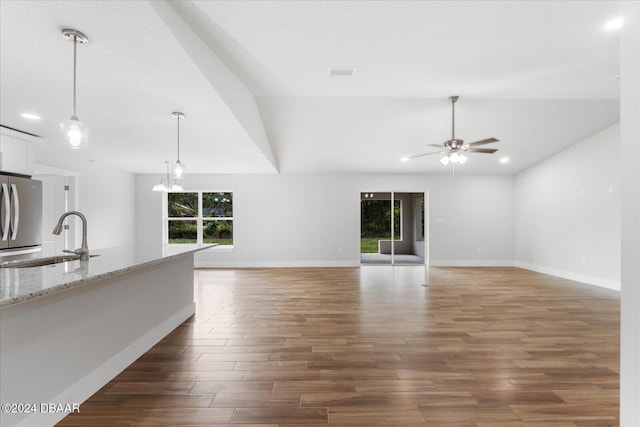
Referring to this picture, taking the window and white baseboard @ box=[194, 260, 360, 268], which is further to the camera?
the window

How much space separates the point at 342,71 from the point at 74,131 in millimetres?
2759

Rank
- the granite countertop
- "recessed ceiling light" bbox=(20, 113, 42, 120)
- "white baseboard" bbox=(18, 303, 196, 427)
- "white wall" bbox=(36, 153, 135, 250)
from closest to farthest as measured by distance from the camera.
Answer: the granite countertop
"white baseboard" bbox=(18, 303, 196, 427)
"recessed ceiling light" bbox=(20, 113, 42, 120)
"white wall" bbox=(36, 153, 135, 250)

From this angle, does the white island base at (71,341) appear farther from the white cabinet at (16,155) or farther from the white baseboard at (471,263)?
the white baseboard at (471,263)

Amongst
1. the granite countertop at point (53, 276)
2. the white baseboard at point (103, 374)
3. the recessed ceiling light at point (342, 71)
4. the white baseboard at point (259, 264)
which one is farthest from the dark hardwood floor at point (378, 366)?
the white baseboard at point (259, 264)

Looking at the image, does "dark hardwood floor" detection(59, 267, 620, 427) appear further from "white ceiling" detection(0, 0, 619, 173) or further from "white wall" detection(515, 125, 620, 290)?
"white ceiling" detection(0, 0, 619, 173)

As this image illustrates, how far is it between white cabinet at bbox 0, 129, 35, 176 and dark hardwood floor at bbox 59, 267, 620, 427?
9.92ft

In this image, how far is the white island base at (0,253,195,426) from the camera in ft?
5.37

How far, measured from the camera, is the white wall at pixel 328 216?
8.12 meters

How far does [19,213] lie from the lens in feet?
13.6

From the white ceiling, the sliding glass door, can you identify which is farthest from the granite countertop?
the sliding glass door

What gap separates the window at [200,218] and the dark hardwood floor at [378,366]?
3.68 m

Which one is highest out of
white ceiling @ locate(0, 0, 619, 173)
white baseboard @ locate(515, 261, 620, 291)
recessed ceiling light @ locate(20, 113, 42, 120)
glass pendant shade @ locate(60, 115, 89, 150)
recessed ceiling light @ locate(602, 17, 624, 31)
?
recessed ceiling light @ locate(602, 17, 624, 31)

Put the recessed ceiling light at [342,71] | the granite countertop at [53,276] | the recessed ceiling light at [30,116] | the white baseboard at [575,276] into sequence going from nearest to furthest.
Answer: the granite countertop at [53,276], the recessed ceiling light at [342,71], the recessed ceiling light at [30,116], the white baseboard at [575,276]

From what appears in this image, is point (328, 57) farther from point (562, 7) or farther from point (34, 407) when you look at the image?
point (34, 407)
